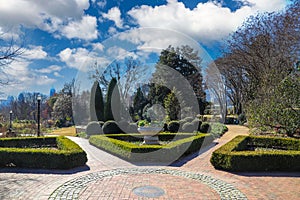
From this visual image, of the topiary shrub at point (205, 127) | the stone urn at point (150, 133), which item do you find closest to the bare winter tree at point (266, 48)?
the topiary shrub at point (205, 127)

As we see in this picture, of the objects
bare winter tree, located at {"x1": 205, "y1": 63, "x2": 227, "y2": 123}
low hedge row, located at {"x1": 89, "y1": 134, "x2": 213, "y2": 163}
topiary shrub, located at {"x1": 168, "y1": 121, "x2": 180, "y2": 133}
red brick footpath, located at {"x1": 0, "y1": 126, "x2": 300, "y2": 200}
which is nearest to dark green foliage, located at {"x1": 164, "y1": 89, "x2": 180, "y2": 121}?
topiary shrub, located at {"x1": 168, "y1": 121, "x2": 180, "y2": 133}

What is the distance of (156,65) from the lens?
1130 inches

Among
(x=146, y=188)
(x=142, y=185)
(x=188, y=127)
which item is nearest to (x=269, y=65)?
(x=188, y=127)

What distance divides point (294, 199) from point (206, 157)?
450 centimetres

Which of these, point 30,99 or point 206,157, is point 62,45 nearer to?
point 206,157

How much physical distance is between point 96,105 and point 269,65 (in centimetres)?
1473

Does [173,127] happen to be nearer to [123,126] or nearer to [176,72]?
[123,126]

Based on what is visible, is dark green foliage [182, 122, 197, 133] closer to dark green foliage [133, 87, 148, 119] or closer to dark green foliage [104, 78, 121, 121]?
dark green foliage [104, 78, 121, 121]

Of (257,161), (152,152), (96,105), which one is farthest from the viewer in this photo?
(96,105)

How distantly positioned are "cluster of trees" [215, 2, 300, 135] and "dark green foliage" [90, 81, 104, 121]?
38.4 feet

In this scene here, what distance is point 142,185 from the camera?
5.78 m

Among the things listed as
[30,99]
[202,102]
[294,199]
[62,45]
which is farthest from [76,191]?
[30,99]

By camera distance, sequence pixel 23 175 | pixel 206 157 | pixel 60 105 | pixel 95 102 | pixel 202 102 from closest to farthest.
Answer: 1. pixel 23 175
2. pixel 206 157
3. pixel 95 102
4. pixel 202 102
5. pixel 60 105

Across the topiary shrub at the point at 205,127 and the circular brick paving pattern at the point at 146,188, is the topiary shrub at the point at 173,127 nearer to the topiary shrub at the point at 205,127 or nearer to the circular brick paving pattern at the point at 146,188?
the topiary shrub at the point at 205,127
